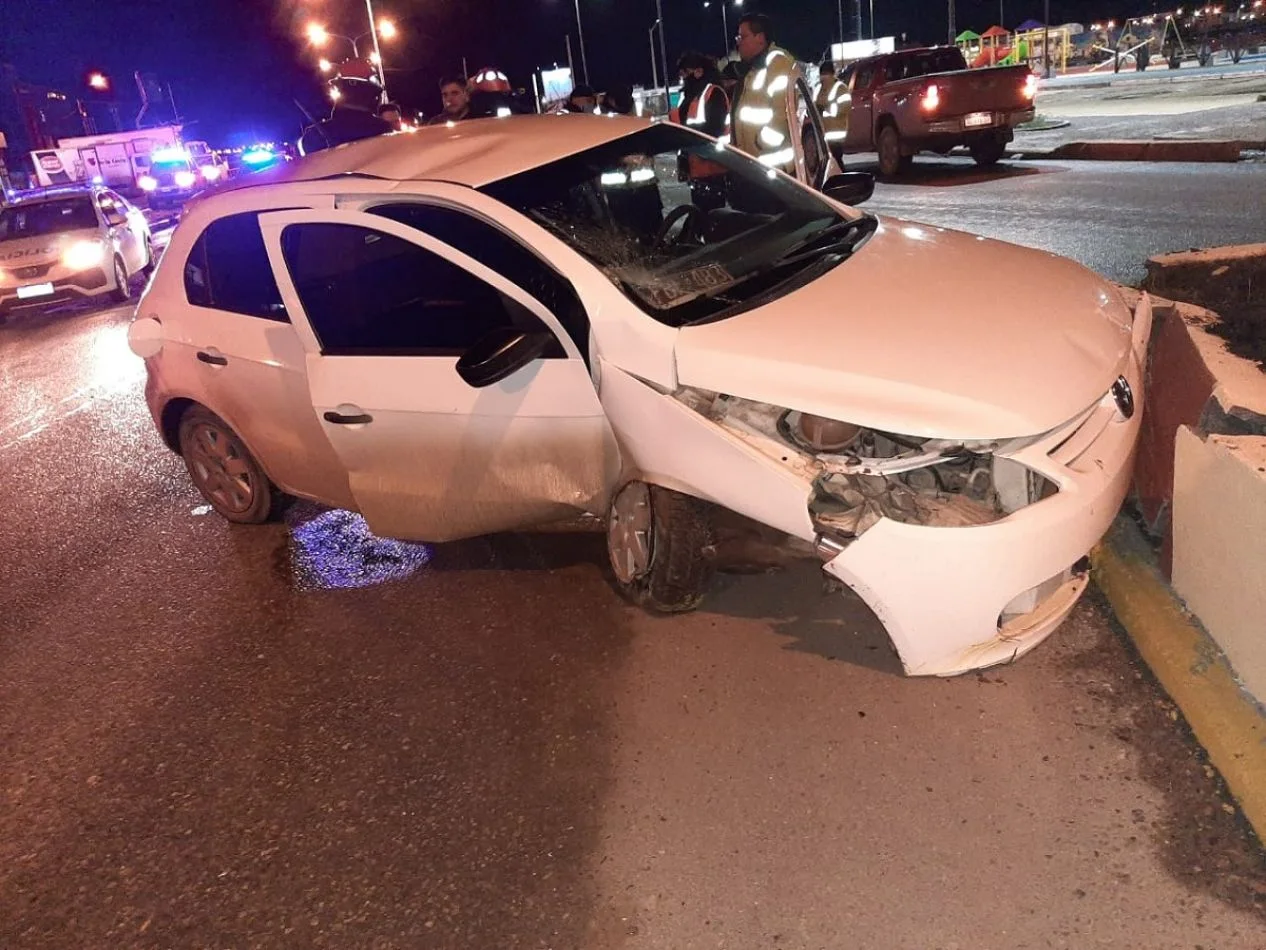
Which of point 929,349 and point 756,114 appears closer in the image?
point 929,349

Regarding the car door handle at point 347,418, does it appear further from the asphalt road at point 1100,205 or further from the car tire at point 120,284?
the car tire at point 120,284

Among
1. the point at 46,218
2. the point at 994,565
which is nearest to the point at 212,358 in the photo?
the point at 994,565

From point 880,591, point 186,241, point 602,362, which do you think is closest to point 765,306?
point 602,362

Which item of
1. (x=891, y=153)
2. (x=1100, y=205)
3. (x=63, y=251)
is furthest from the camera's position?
(x=891, y=153)

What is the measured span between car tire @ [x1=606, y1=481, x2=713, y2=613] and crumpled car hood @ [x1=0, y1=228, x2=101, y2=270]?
1206 cm

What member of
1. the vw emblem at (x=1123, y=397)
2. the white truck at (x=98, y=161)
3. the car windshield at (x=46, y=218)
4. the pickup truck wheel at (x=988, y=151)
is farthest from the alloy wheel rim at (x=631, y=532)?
the white truck at (x=98, y=161)

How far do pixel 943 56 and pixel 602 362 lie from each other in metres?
15.0

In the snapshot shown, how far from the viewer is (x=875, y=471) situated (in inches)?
115

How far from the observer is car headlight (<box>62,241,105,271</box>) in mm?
12891

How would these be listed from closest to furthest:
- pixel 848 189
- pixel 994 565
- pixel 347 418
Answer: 1. pixel 994 565
2. pixel 347 418
3. pixel 848 189

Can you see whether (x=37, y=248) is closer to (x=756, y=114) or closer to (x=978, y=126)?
(x=756, y=114)

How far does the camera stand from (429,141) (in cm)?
435

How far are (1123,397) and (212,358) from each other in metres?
3.79

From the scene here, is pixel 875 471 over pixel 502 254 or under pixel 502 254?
under
